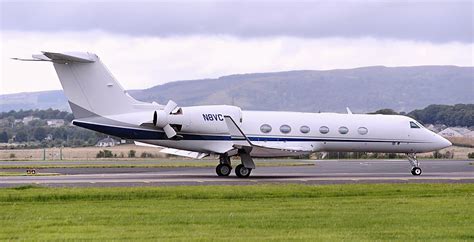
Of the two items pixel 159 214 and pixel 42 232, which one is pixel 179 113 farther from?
pixel 42 232

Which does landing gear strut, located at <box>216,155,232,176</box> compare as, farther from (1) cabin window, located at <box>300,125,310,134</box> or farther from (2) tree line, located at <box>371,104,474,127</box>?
(2) tree line, located at <box>371,104,474,127</box>

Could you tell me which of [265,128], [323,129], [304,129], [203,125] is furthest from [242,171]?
[323,129]

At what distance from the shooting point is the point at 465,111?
14575 centimetres

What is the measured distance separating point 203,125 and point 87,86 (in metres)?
4.92

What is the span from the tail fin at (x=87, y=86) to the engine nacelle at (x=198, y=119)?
1.72 m

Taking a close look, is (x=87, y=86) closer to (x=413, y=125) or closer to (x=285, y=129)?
(x=285, y=129)

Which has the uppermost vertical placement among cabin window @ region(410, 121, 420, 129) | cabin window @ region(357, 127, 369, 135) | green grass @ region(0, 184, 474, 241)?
cabin window @ region(410, 121, 420, 129)

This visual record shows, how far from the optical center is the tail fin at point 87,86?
124 feet

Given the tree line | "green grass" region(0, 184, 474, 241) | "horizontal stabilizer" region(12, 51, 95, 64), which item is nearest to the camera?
"green grass" region(0, 184, 474, 241)

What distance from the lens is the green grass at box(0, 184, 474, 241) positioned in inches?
709

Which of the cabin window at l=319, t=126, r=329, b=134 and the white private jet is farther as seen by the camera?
the cabin window at l=319, t=126, r=329, b=134

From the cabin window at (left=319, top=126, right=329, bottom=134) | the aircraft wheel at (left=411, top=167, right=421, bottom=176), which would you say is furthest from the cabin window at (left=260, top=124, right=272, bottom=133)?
the aircraft wheel at (left=411, top=167, right=421, bottom=176)

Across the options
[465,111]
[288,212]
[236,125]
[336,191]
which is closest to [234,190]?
[336,191]

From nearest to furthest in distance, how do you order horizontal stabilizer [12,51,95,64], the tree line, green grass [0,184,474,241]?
green grass [0,184,474,241]
horizontal stabilizer [12,51,95,64]
the tree line
